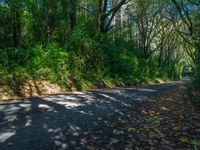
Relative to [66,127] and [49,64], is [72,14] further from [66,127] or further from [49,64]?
[66,127]

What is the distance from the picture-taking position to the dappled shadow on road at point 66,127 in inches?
236

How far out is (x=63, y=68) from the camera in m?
18.7

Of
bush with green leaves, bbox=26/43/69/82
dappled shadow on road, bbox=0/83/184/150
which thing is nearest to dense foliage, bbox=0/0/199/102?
bush with green leaves, bbox=26/43/69/82

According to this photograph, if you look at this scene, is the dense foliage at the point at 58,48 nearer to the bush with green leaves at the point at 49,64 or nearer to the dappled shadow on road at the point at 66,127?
the bush with green leaves at the point at 49,64

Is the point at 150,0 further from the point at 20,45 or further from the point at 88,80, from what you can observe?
the point at 20,45

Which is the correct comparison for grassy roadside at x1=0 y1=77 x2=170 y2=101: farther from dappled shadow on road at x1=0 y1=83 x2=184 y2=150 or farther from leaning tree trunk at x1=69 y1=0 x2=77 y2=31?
leaning tree trunk at x1=69 y1=0 x2=77 y2=31

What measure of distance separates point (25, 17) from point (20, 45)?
1794mm

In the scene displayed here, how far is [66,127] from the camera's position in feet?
24.1

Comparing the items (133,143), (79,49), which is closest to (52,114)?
(133,143)

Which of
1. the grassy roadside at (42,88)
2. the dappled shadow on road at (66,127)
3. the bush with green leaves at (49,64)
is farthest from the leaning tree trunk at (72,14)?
the dappled shadow on road at (66,127)

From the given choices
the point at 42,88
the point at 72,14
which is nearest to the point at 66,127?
the point at 42,88

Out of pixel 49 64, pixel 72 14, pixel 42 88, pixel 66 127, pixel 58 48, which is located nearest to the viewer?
pixel 66 127

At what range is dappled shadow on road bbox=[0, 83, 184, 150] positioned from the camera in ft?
19.7

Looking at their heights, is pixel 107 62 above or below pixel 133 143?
above
